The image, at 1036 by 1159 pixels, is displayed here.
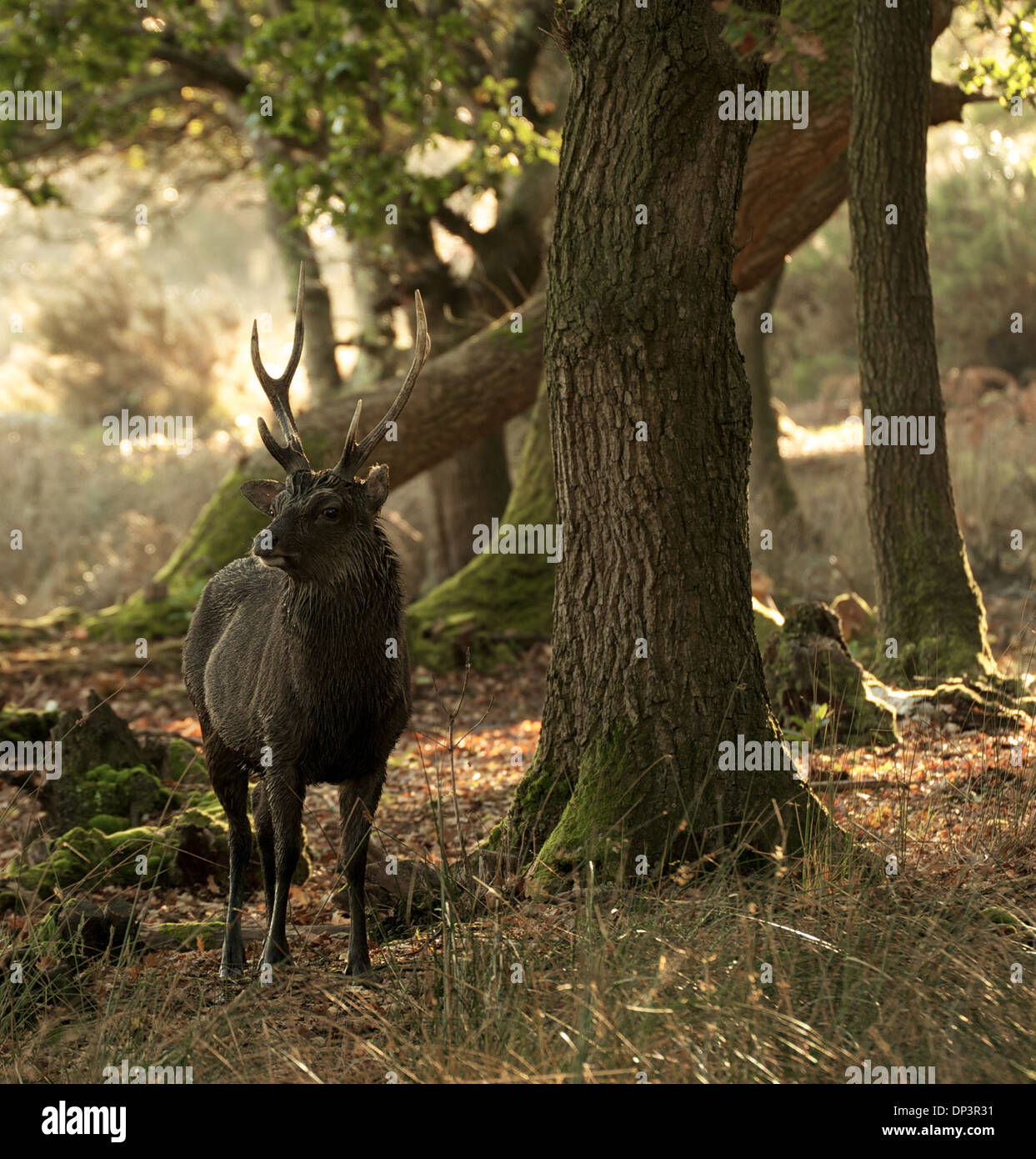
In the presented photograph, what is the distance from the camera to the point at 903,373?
815 cm

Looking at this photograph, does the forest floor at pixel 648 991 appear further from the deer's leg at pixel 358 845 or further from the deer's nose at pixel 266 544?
the deer's nose at pixel 266 544

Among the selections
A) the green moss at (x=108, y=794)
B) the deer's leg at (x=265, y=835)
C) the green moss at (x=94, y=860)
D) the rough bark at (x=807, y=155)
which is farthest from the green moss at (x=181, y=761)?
the rough bark at (x=807, y=155)

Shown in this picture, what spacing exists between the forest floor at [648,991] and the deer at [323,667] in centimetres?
37

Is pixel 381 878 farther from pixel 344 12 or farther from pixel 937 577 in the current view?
pixel 344 12

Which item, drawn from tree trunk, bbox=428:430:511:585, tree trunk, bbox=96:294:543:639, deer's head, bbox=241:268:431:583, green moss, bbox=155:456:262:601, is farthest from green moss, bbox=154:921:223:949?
tree trunk, bbox=428:430:511:585

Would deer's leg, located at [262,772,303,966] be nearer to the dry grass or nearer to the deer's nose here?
the dry grass

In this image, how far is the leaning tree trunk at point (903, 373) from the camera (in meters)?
Result: 7.91

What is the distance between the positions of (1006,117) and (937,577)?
60.5ft

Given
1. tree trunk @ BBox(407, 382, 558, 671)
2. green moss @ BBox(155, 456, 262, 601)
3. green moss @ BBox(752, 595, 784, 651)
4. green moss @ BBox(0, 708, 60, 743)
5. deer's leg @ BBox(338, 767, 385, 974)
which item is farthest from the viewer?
green moss @ BBox(155, 456, 262, 601)

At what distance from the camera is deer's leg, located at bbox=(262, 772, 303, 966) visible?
16.1ft

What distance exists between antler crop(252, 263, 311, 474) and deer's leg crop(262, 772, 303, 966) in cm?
125

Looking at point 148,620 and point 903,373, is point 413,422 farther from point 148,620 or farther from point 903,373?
point 903,373

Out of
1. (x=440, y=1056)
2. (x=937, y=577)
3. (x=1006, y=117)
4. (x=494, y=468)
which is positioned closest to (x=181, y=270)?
(x=1006, y=117)

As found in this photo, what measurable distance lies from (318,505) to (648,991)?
87.6 inches
